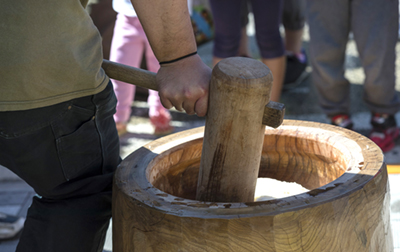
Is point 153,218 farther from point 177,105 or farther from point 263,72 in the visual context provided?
point 263,72

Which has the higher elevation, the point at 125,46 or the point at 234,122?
the point at 234,122

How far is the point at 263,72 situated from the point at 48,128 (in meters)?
0.52

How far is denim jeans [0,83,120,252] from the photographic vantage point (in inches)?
39.6

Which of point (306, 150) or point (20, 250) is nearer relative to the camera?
point (20, 250)

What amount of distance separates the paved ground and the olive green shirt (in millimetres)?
961

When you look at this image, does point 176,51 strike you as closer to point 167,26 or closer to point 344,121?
point 167,26

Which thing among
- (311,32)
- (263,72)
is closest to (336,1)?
(311,32)

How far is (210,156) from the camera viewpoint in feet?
3.56

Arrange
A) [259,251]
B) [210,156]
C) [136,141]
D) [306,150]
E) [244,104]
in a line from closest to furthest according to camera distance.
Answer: [259,251] < [244,104] < [210,156] < [306,150] < [136,141]

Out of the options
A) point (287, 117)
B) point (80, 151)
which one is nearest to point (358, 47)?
point (287, 117)

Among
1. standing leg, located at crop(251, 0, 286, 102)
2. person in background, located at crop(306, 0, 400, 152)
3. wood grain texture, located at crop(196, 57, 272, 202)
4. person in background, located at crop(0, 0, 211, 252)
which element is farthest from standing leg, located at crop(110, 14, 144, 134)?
wood grain texture, located at crop(196, 57, 272, 202)

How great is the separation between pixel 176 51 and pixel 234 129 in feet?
0.75

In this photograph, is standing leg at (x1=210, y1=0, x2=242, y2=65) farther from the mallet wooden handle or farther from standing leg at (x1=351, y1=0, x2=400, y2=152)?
the mallet wooden handle

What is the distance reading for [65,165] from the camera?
3.48 ft
